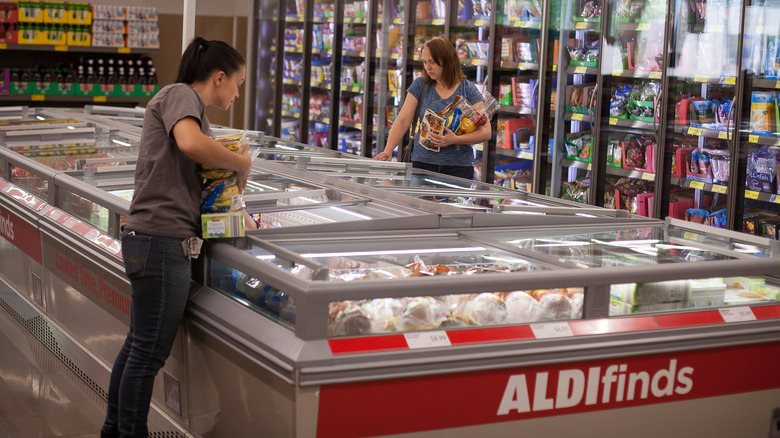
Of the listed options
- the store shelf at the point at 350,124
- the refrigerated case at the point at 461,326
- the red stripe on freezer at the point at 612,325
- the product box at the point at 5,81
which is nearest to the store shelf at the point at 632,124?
the refrigerated case at the point at 461,326

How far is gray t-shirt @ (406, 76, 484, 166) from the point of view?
4.40 metres

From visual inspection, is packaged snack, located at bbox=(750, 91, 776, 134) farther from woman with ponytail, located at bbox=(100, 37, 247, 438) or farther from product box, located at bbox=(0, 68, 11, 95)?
product box, located at bbox=(0, 68, 11, 95)

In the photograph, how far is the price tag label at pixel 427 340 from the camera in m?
2.01

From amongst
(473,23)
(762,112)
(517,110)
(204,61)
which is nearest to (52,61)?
(473,23)

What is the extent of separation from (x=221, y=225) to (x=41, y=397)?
1493mm

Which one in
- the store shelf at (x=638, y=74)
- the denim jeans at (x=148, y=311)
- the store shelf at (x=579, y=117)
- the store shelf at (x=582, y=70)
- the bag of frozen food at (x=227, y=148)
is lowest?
the denim jeans at (x=148, y=311)

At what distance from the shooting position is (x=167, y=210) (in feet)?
7.82

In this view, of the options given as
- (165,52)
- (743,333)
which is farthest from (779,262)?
(165,52)

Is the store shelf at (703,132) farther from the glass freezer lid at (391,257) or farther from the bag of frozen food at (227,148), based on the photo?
the bag of frozen food at (227,148)

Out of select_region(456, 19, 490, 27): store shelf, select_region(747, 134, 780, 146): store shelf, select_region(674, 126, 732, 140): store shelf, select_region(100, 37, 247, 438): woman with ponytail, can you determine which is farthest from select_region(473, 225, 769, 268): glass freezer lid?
select_region(456, 19, 490, 27): store shelf

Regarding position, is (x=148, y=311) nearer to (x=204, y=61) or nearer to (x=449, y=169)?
(x=204, y=61)

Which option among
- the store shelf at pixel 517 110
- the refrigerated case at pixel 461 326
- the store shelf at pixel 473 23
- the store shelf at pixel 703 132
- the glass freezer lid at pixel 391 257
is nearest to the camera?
the refrigerated case at pixel 461 326

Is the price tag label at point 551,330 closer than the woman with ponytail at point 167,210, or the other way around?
the price tag label at point 551,330

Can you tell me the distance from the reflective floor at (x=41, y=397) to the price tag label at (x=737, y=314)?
2.12 metres
